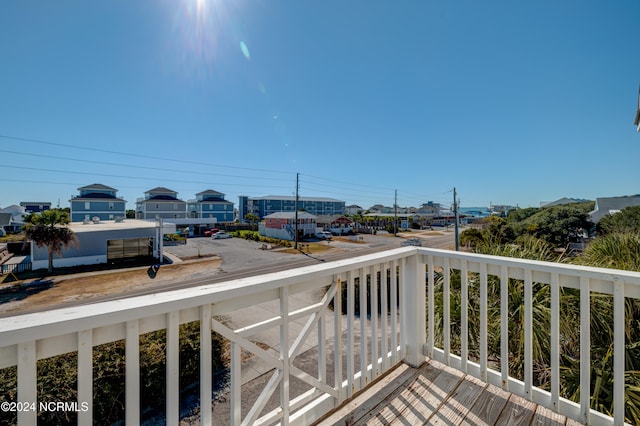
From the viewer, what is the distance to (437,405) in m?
1.54

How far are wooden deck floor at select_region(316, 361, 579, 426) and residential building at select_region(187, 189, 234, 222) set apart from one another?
3912 centimetres

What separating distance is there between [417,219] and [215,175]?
1360 inches

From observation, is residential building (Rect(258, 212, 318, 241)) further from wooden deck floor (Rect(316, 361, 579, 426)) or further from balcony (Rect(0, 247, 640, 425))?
wooden deck floor (Rect(316, 361, 579, 426))

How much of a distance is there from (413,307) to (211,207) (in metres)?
39.8

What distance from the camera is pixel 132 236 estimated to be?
610 inches

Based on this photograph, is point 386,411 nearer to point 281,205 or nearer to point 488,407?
point 488,407

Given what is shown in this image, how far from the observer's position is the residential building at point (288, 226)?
26.0 m

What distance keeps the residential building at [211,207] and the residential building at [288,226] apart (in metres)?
13.2

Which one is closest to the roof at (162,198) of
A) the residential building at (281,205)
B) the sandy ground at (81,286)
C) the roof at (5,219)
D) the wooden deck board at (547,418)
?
the roof at (5,219)

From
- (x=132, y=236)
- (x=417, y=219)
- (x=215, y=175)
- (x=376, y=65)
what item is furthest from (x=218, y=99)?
(x=417, y=219)

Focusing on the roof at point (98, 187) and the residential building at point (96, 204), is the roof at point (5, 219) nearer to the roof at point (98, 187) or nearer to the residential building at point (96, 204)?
the residential building at point (96, 204)

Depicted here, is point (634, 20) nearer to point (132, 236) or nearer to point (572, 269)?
point (572, 269)

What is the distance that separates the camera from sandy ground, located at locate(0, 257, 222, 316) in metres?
8.88

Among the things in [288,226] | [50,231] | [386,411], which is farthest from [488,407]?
[288,226]
